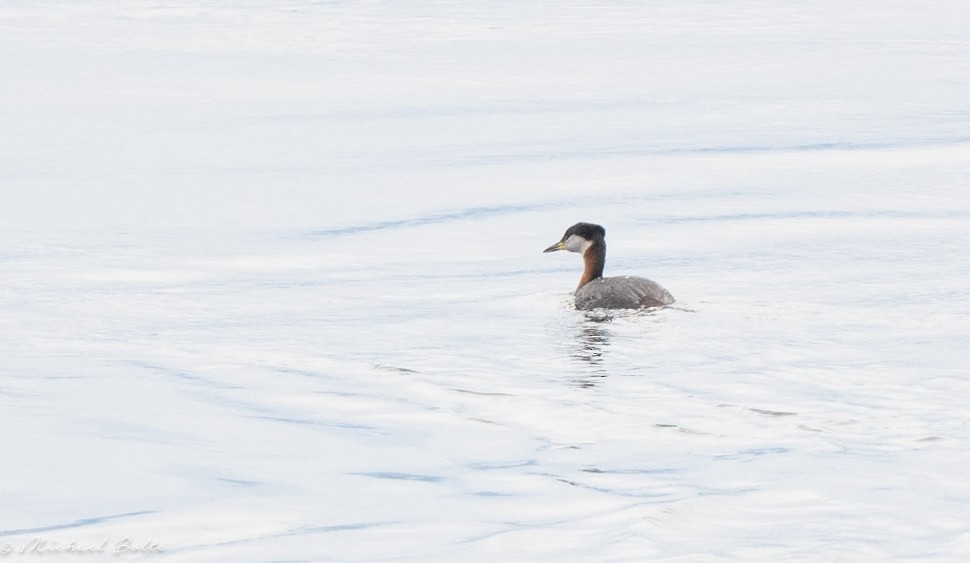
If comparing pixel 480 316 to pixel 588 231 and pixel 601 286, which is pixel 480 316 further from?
pixel 588 231

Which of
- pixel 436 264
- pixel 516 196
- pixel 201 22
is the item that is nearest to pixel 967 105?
pixel 516 196

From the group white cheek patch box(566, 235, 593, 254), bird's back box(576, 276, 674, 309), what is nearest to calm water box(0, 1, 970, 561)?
bird's back box(576, 276, 674, 309)

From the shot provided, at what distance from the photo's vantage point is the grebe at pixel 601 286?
12.4 m

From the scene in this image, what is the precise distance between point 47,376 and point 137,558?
358 cm

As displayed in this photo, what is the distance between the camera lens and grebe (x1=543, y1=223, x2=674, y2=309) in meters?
12.4

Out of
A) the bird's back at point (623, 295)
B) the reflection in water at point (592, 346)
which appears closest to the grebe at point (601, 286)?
the bird's back at point (623, 295)

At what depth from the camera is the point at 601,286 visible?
12734 millimetres

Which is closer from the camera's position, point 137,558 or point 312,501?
point 137,558

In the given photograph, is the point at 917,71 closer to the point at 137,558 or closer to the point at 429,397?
the point at 429,397

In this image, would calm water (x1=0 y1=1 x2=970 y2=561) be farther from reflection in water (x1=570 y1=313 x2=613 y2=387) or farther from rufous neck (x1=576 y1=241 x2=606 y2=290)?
rufous neck (x1=576 y1=241 x2=606 y2=290)

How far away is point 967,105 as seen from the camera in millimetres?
24484

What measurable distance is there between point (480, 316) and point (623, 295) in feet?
3.46

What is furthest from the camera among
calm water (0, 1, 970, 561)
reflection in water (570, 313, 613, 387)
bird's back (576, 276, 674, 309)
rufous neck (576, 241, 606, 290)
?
rufous neck (576, 241, 606, 290)

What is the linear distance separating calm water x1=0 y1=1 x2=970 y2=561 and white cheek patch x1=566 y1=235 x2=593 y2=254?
0.52 m
